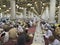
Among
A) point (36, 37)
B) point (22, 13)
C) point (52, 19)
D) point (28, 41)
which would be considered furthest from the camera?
point (22, 13)

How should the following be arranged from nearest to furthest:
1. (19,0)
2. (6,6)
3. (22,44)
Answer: (22,44), (19,0), (6,6)

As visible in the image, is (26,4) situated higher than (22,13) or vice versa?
(26,4)

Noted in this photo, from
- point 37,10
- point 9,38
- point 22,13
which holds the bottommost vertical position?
point 22,13

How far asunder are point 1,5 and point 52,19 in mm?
8377

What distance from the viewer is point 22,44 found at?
20.0 ft

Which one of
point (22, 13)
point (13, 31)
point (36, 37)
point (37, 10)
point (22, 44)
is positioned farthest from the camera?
point (22, 13)

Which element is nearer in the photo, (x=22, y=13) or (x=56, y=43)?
(x=56, y=43)

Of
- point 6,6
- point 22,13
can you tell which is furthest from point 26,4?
point 22,13

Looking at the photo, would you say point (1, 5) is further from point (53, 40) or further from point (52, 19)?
point (53, 40)

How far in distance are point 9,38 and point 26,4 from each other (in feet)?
40.0

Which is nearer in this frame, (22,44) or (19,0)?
(22,44)

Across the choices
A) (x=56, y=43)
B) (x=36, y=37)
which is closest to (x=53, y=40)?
(x=56, y=43)

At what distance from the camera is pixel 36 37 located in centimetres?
675

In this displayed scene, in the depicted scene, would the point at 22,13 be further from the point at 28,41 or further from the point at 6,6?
the point at 28,41
